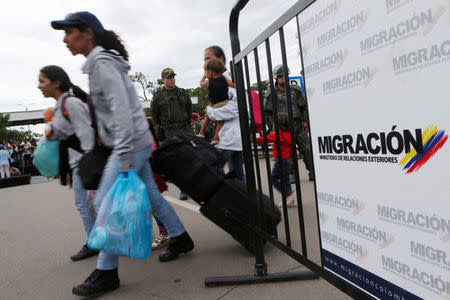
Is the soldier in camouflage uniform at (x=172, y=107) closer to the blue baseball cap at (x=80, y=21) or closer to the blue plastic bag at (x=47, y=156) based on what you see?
the blue plastic bag at (x=47, y=156)

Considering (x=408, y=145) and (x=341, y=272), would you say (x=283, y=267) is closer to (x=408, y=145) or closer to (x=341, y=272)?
(x=341, y=272)

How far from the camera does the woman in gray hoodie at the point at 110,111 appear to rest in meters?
2.33

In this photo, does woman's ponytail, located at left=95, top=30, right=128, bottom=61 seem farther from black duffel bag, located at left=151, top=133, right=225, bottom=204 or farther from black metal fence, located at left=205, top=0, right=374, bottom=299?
black metal fence, located at left=205, top=0, right=374, bottom=299

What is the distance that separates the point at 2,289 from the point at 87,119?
1513 mm

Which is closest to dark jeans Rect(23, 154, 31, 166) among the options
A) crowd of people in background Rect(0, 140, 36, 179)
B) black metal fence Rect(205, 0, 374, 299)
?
crowd of people in background Rect(0, 140, 36, 179)

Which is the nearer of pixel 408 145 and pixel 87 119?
pixel 408 145

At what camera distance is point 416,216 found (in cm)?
110

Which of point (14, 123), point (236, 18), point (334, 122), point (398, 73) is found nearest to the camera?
point (398, 73)

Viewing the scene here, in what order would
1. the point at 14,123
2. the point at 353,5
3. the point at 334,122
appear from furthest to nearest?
the point at 14,123
the point at 334,122
the point at 353,5

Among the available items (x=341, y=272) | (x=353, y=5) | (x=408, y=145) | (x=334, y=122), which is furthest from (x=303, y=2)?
(x=341, y=272)

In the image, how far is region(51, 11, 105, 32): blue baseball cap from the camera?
247 centimetres

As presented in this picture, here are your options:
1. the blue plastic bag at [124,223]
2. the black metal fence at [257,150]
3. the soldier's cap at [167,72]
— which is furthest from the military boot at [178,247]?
the soldier's cap at [167,72]

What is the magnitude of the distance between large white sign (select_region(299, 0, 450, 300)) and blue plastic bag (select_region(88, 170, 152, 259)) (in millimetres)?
1158

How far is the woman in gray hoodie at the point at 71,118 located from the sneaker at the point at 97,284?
0.88m
